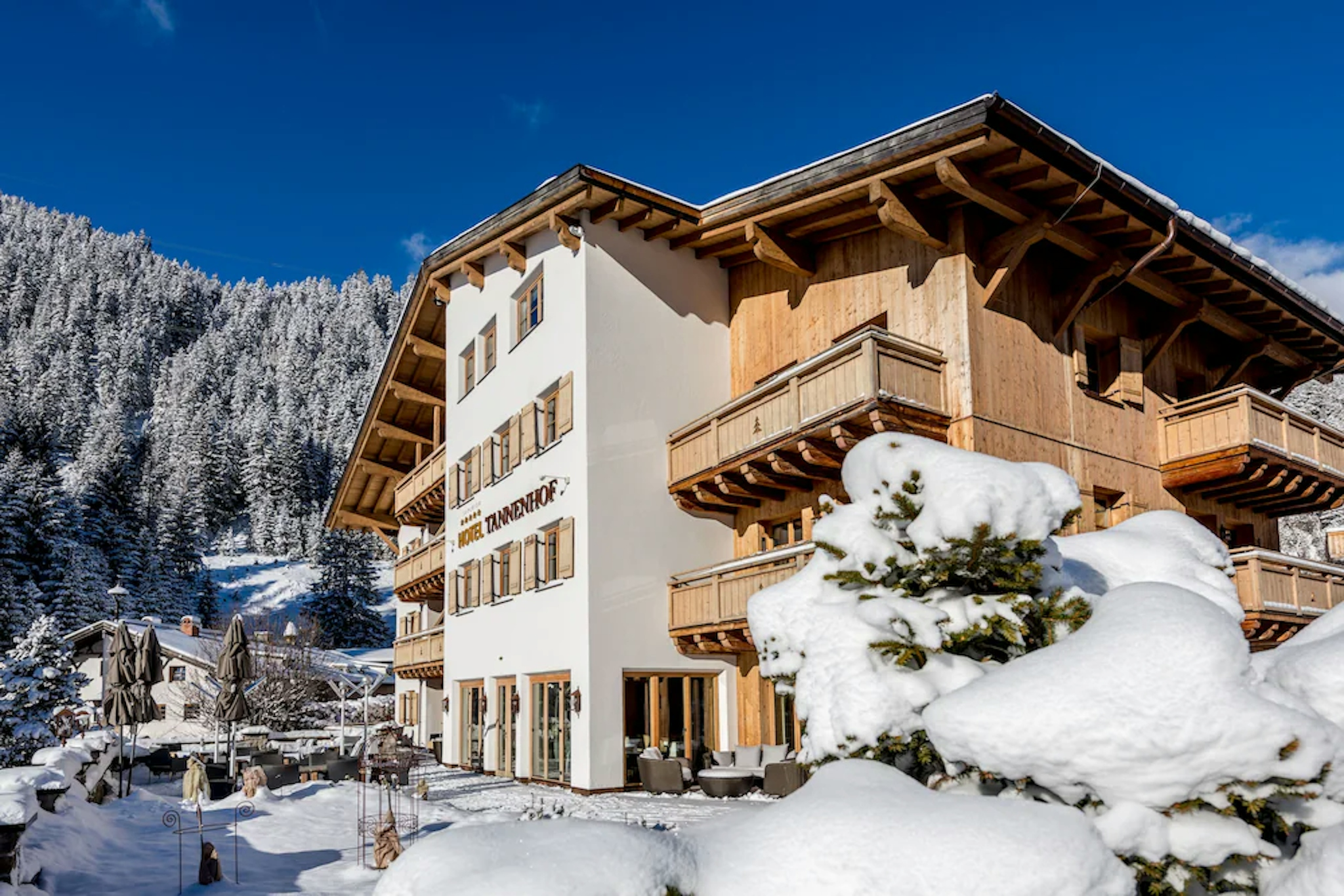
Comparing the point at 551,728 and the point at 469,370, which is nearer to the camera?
the point at 551,728

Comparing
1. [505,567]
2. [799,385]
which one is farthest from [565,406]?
[799,385]

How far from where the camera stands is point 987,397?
14914mm

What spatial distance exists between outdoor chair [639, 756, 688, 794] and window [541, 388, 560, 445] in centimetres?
590

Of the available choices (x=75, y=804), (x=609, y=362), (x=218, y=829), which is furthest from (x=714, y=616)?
(x=75, y=804)

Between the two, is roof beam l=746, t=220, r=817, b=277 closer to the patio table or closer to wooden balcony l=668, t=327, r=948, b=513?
wooden balcony l=668, t=327, r=948, b=513

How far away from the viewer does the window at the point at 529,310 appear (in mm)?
20828

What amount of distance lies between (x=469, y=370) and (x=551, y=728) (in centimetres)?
934

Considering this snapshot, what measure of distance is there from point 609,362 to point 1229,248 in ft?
31.9

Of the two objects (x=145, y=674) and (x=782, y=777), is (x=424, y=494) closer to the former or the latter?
(x=145, y=674)

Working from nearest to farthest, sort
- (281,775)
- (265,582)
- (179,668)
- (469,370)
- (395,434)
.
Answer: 1. (281,775)
2. (469,370)
3. (395,434)
4. (179,668)
5. (265,582)

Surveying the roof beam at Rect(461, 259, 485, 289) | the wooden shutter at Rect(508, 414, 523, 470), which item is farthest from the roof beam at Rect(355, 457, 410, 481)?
the wooden shutter at Rect(508, 414, 523, 470)

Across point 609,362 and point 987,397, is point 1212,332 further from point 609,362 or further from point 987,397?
point 609,362

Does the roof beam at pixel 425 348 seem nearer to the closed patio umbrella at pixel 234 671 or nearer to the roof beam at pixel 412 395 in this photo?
the roof beam at pixel 412 395

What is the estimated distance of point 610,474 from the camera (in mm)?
18109
